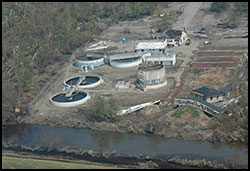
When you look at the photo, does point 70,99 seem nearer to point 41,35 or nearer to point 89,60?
point 89,60

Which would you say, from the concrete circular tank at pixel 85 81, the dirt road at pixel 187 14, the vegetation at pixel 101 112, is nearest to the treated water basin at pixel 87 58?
the concrete circular tank at pixel 85 81

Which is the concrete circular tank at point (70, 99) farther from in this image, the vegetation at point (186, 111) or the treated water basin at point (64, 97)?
the vegetation at point (186, 111)

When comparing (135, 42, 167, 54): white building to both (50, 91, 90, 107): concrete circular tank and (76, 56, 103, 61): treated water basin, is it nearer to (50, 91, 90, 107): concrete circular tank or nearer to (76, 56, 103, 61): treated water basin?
(76, 56, 103, 61): treated water basin

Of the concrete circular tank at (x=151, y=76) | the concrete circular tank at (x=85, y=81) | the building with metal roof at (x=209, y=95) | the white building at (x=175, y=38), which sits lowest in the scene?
the building with metal roof at (x=209, y=95)

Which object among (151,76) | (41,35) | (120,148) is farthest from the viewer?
(41,35)

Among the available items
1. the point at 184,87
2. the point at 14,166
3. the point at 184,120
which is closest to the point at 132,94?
the point at 184,87

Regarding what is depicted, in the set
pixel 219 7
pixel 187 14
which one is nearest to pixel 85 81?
pixel 187 14

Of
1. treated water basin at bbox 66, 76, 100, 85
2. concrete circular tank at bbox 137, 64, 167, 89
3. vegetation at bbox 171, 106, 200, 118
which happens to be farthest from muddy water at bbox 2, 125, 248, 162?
treated water basin at bbox 66, 76, 100, 85
